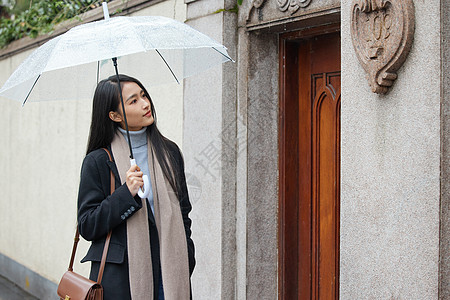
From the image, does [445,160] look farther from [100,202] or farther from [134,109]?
[100,202]

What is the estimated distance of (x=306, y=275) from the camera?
14.5 feet

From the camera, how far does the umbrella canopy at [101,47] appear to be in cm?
301

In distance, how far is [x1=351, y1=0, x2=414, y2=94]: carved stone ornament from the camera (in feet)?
9.37

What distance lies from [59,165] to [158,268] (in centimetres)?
431

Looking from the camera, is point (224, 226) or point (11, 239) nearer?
point (224, 226)

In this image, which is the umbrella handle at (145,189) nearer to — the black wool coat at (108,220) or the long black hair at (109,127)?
the black wool coat at (108,220)

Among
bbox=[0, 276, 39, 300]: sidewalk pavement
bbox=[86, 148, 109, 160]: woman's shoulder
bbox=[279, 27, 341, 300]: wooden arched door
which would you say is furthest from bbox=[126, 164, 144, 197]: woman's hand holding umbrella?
bbox=[0, 276, 39, 300]: sidewalk pavement

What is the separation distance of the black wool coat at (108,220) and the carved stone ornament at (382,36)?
54.7 inches

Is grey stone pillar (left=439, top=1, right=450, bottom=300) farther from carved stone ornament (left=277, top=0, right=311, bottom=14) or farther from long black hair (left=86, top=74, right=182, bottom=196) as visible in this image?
long black hair (left=86, top=74, right=182, bottom=196)

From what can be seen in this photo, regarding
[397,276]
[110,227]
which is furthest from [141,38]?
[397,276]

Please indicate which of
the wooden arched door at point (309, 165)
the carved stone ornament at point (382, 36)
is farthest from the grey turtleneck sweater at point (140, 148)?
the wooden arched door at point (309, 165)

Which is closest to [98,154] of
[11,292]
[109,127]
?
[109,127]

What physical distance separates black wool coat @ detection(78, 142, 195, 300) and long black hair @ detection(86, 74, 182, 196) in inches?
3.4

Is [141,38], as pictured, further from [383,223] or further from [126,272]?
[383,223]
